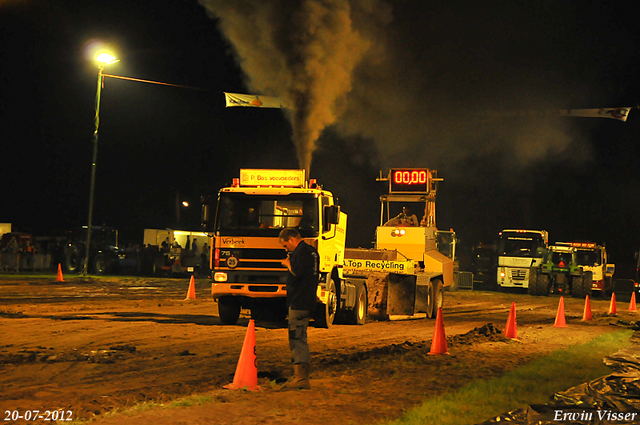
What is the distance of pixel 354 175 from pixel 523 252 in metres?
28.1

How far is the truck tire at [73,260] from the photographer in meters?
34.0

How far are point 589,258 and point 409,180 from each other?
49.5 feet

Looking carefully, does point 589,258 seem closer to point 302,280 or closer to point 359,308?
point 359,308

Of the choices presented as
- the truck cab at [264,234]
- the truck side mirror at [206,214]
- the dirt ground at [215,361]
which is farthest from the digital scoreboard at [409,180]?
the truck side mirror at [206,214]

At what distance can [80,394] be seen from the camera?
22.3 feet

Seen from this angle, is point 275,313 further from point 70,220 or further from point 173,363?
point 70,220

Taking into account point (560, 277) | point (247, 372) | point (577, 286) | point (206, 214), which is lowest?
point (247, 372)

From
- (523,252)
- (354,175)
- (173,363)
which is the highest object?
(354,175)

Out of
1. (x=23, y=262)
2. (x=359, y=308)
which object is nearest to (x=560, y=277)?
(x=359, y=308)

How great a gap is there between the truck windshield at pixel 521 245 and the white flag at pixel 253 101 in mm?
16625

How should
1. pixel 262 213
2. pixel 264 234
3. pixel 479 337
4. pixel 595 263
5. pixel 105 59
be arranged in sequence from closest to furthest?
pixel 479 337
pixel 264 234
pixel 262 213
pixel 105 59
pixel 595 263

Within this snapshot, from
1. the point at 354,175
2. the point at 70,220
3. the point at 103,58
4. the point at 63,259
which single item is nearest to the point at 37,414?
the point at 103,58

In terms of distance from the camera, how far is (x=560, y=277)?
32188 mm

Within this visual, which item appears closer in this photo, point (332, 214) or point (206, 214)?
point (332, 214)
